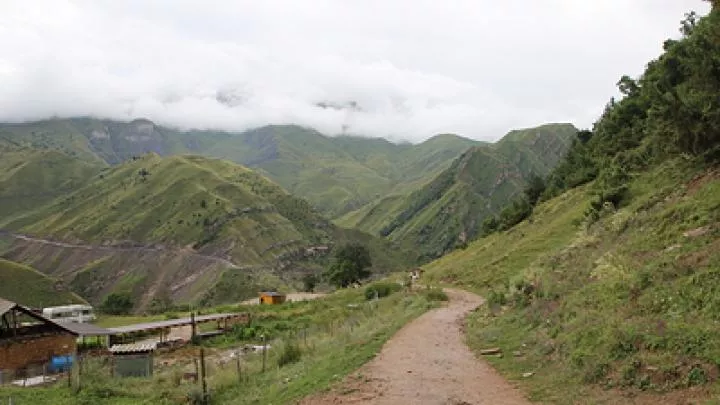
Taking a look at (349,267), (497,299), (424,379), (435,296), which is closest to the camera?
(424,379)

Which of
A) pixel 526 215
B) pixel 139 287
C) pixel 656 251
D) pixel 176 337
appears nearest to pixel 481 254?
pixel 526 215

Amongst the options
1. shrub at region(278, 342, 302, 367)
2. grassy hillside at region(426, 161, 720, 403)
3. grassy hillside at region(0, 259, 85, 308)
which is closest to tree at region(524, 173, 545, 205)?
grassy hillside at region(426, 161, 720, 403)

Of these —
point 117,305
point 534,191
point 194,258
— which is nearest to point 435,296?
point 534,191

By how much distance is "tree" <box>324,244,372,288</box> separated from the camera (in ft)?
321

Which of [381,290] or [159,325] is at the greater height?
[381,290]

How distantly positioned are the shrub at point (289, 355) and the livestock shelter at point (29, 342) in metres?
23.4

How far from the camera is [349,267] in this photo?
9806 cm

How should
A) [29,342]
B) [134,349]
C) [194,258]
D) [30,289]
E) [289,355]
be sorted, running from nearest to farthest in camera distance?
[289,355] → [29,342] → [134,349] → [30,289] → [194,258]

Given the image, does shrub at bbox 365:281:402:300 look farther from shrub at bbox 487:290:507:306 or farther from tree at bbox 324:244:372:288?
tree at bbox 324:244:372:288

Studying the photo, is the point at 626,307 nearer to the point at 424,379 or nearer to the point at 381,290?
the point at 424,379

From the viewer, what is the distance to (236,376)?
22.3 meters

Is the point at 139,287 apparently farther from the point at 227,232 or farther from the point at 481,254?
the point at 481,254

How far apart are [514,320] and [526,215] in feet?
167

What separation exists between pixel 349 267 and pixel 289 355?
7402cm
